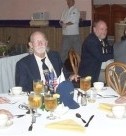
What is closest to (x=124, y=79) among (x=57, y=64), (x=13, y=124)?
(x=57, y=64)

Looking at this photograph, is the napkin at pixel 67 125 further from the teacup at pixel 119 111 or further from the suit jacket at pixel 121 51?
the suit jacket at pixel 121 51

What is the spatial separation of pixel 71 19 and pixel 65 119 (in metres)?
5.54

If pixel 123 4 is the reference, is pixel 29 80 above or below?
below

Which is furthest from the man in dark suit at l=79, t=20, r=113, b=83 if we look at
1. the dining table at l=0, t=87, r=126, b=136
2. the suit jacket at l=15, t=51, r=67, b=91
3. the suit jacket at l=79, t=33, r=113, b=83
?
the dining table at l=0, t=87, r=126, b=136

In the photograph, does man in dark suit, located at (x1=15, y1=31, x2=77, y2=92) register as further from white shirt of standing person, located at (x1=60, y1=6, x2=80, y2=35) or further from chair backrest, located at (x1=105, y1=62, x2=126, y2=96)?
white shirt of standing person, located at (x1=60, y1=6, x2=80, y2=35)

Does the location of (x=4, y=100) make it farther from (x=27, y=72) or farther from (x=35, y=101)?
(x=27, y=72)

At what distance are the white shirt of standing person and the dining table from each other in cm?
509

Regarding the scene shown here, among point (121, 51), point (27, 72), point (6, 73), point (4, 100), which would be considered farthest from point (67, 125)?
point (6, 73)

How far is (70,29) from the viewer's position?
7.65 m

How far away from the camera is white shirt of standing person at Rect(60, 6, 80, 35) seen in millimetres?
7578

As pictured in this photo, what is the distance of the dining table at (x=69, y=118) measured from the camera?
1.98 meters

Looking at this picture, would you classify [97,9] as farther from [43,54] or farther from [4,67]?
[43,54]

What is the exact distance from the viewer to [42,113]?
7.54 feet

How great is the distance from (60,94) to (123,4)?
8056 mm
